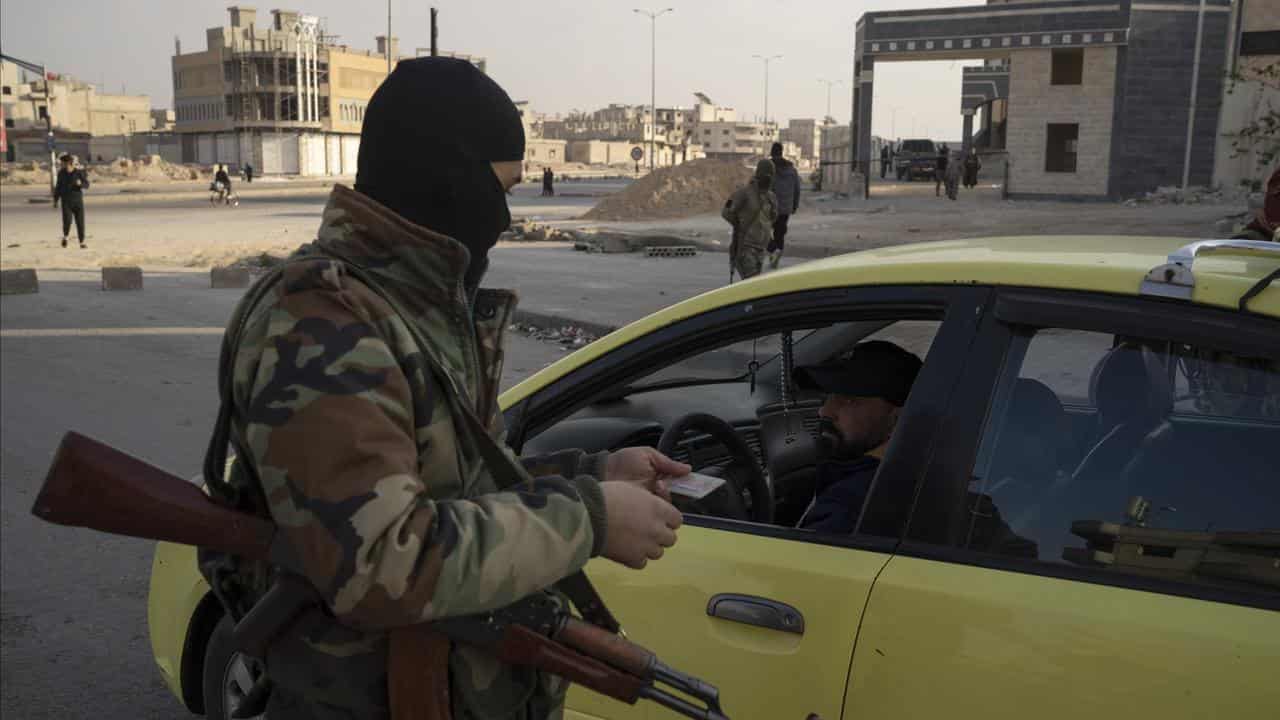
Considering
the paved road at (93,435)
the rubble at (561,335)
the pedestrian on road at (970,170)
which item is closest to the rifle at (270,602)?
the paved road at (93,435)

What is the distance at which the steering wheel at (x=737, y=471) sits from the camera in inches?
111

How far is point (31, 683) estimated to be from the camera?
4.02m

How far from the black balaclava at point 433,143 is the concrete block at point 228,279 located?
15594 millimetres

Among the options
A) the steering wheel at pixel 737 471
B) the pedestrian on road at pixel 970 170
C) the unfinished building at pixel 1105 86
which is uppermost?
the unfinished building at pixel 1105 86

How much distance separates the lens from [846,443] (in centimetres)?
280

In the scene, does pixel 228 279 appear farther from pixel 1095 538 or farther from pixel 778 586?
pixel 1095 538

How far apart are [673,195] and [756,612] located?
36349 millimetres

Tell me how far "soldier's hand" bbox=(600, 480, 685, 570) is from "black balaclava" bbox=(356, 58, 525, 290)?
1.44ft

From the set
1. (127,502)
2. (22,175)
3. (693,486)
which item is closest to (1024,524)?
(693,486)

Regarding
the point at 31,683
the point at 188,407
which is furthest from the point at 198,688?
the point at 188,407

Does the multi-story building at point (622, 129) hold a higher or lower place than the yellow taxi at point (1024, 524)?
higher

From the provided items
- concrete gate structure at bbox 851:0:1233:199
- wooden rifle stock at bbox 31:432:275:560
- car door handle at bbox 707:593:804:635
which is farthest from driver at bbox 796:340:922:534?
concrete gate structure at bbox 851:0:1233:199

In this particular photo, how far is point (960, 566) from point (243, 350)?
1.34m

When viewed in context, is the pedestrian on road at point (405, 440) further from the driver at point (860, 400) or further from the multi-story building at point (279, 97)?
the multi-story building at point (279, 97)
